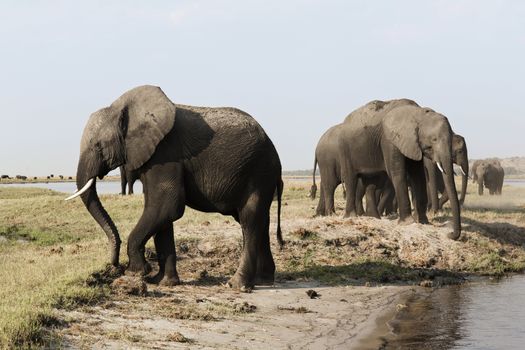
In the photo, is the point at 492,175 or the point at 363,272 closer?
the point at 363,272

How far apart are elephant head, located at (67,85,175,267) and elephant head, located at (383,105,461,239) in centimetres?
916

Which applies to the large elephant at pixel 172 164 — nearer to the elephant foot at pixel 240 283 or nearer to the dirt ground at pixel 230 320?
the elephant foot at pixel 240 283

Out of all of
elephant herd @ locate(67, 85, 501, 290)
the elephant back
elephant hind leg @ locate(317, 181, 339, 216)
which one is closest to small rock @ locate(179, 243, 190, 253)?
elephant herd @ locate(67, 85, 501, 290)

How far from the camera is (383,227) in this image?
21250 mm

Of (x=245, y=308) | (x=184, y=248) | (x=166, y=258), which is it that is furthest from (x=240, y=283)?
(x=184, y=248)

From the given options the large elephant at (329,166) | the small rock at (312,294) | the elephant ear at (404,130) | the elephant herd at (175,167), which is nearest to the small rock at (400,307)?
the small rock at (312,294)

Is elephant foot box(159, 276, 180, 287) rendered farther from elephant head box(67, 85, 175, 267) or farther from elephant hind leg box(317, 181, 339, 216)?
elephant hind leg box(317, 181, 339, 216)

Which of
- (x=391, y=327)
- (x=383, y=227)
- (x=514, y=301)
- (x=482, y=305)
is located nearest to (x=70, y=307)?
(x=391, y=327)

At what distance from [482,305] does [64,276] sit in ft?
25.8

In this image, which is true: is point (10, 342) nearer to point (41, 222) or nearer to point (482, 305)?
point (482, 305)

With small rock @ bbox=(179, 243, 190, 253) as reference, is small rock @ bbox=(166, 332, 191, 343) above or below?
below

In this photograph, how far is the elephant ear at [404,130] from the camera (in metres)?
21.5

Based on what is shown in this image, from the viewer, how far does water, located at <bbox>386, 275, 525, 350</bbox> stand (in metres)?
11.5

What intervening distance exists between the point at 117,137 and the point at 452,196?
371 inches
